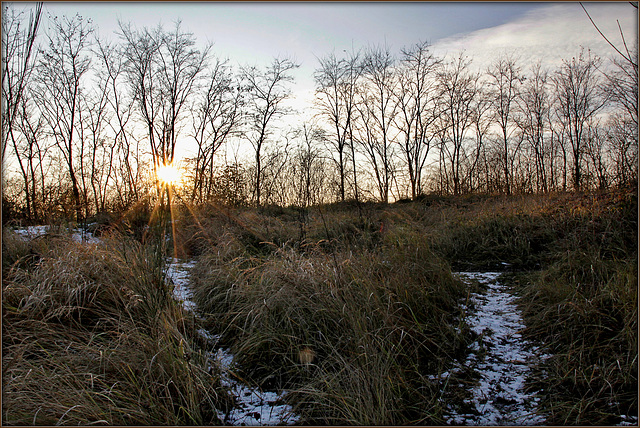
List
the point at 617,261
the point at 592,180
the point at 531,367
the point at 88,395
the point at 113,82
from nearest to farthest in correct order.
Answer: the point at 88,395 → the point at 531,367 → the point at 617,261 → the point at 592,180 → the point at 113,82

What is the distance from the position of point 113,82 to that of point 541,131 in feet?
78.3

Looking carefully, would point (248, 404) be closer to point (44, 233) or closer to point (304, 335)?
point (304, 335)

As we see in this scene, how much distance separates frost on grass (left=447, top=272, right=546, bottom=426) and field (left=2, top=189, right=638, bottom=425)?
66 millimetres

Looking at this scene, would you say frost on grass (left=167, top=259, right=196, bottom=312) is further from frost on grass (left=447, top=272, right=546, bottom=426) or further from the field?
frost on grass (left=447, top=272, right=546, bottom=426)

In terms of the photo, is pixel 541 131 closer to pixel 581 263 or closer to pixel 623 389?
pixel 581 263

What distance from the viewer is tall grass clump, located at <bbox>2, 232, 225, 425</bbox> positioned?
1.92 metres

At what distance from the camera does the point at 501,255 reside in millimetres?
4941

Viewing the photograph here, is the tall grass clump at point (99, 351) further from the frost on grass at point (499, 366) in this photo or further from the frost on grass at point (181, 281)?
the frost on grass at point (499, 366)

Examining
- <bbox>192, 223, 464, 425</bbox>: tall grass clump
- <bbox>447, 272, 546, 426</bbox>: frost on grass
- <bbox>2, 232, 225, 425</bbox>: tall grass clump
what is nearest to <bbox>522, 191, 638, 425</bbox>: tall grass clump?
<bbox>447, 272, 546, 426</bbox>: frost on grass

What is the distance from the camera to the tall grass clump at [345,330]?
2055 mm

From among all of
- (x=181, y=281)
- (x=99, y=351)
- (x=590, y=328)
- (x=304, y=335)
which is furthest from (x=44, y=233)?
(x=590, y=328)

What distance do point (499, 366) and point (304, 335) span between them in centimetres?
148

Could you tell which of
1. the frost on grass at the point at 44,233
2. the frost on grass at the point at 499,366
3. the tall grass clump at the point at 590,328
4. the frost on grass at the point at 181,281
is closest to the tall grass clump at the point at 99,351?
the frost on grass at the point at 181,281

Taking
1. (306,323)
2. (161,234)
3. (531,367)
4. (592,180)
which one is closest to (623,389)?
(531,367)
